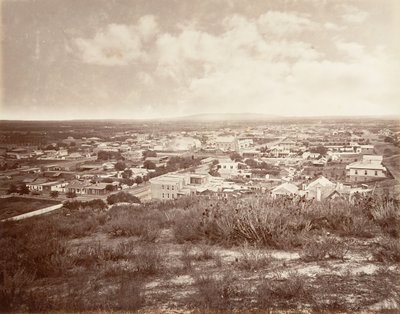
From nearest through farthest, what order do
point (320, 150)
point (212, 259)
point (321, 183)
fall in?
point (212, 259), point (321, 183), point (320, 150)

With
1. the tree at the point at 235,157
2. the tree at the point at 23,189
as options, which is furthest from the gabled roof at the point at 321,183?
the tree at the point at 23,189

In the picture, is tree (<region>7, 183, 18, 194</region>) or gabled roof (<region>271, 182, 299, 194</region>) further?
gabled roof (<region>271, 182, 299, 194</region>)

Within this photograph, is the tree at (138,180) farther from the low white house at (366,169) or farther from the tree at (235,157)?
the low white house at (366,169)

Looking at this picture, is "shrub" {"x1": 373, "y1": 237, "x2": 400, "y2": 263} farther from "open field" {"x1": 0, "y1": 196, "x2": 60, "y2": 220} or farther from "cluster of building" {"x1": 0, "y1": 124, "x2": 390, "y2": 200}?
"open field" {"x1": 0, "y1": 196, "x2": 60, "y2": 220}

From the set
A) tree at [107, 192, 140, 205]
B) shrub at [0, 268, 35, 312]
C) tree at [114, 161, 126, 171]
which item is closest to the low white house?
tree at [107, 192, 140, 205]

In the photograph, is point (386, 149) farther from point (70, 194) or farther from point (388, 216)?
point (70, 194)

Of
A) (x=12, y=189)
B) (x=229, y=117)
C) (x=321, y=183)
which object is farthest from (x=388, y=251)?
(x=12, y=189)

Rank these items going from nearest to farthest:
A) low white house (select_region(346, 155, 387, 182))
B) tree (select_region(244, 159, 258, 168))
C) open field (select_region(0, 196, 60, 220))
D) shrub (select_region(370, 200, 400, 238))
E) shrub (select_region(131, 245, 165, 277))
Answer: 1. shrub (select_region(131, 245, 165, 277))
2. shrub (select_region(370, 200, 400, 238))
3. low white house (select_region(346, 155, 387, 182))
4. open field (select_region(0, 196, 60, 220))
5. tree (select_region(244, 159, 258, 168))
